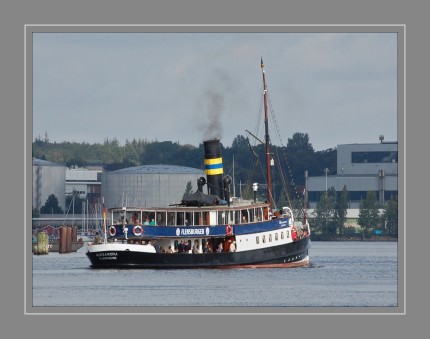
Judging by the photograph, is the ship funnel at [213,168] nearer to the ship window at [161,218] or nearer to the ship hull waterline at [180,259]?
the ship hull waterline at [180,259]

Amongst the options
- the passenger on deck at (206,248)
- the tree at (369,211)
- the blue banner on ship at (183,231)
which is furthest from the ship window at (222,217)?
the tree at (369,211)

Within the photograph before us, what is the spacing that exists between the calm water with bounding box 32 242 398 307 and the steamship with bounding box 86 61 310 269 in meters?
1.25

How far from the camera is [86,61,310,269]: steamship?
80.4 m

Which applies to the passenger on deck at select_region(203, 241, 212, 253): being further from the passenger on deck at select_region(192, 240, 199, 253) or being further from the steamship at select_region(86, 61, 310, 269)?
the passenger on deck at select_region(192, 240, 199, 253)

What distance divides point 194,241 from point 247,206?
12.1ft

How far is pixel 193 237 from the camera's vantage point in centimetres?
8119

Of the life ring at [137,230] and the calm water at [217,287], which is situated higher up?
the life ring at [137,230]

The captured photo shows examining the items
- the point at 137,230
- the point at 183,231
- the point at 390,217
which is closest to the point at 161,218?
the point at 183,231

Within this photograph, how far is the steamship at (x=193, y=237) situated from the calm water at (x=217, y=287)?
1.25 metres

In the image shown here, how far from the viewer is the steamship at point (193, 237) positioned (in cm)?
8044

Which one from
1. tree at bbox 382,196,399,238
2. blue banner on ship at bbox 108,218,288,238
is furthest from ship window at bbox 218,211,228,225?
tree at bbox 382,196,399,238

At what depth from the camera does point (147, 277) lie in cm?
7469

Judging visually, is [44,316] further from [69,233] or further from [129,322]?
[69,233]

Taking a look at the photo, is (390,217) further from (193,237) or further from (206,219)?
(193,237)
